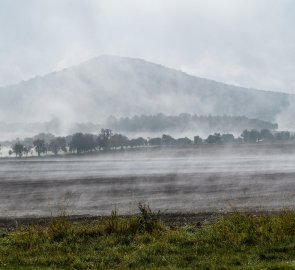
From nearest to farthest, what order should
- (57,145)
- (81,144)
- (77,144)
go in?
(77,144) → (81,144) → (57,145)

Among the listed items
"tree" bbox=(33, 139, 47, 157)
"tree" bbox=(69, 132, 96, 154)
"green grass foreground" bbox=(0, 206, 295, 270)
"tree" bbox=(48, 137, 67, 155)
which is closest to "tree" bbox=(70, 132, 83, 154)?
"tree" bbox=(69, 132, 96, 154)

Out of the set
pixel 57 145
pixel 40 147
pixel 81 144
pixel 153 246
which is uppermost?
pixel 57 145

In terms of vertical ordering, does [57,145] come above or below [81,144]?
above

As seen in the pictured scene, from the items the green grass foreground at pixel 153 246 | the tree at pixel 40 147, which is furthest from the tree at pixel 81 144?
the green grass foreground at pixel 153 246

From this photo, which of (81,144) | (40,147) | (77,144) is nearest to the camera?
(77,144)

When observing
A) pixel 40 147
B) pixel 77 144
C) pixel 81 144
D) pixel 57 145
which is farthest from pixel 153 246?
pixel 57 145

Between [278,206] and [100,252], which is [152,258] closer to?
[100,252]

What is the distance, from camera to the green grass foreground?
1490 centimetres

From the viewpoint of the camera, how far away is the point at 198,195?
38219 mm

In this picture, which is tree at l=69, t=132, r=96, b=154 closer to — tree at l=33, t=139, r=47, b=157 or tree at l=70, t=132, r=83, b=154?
tree at l=70, t=132, r=83, b=154

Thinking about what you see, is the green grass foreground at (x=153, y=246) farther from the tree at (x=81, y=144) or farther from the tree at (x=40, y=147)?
the tree at (x=40, y=147)

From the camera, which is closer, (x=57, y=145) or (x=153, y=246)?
(x=153, y=246)

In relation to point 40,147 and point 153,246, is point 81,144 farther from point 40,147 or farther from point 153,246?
point 153,246

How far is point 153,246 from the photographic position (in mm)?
16609
